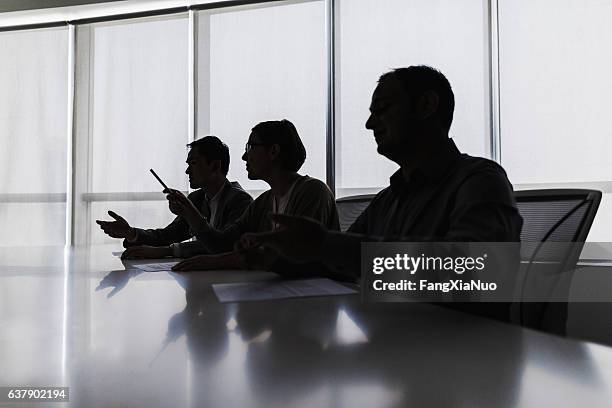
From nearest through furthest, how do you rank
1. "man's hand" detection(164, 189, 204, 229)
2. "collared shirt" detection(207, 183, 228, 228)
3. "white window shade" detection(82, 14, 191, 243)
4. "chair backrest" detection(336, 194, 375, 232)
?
"man's hand" detection(164, 189, 204, 229) < "chair backrest" detection(336, 194, 375, 232) < "collared shirt" detection(207, 183, 228, 228) < "white window shade" detection(82, 14, 191, 243)

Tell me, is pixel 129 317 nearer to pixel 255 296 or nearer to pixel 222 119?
pixel 255 296

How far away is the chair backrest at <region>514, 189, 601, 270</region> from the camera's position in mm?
1243

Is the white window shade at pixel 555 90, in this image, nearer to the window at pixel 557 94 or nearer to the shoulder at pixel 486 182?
the window at pixel 557 94

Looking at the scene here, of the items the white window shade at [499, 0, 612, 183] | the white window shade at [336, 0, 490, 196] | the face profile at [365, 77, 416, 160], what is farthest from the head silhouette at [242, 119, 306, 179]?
the white window shade at [499, 0, 612, 183]

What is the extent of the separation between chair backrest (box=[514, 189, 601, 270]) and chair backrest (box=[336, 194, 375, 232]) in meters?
0.87

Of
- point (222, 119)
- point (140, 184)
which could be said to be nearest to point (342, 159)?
point (222, 119)

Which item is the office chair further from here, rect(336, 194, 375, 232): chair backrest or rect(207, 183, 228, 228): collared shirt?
rect(207, 183, 228, 228): collared shirt

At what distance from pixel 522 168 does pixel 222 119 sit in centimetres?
245

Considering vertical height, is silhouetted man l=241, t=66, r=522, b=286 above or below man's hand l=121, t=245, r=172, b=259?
above

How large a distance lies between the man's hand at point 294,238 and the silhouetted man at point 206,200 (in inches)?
58.8

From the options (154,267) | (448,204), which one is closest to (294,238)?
(448,204)

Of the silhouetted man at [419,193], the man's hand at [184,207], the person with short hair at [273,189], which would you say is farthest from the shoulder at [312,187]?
the man's hand at [184,207]

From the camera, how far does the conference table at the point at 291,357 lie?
43 cm

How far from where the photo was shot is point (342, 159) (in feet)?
13.4
